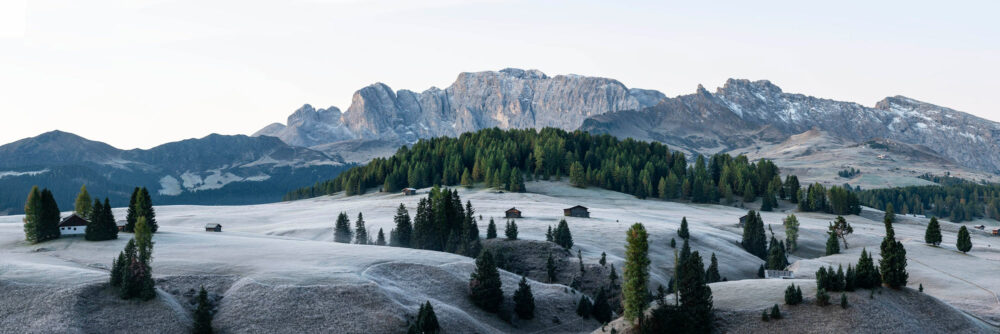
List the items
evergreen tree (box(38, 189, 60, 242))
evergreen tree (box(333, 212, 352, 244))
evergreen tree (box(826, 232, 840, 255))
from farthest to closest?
evergreen tree (box(826, 232, 840, 255)) → evergreen tree (box(333, 212, 352, 244)) → evergreen tree (box(38, 189, 60, 242))

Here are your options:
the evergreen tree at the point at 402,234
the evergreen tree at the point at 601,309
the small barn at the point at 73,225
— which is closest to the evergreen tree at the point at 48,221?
the small barn at the point at 73,225

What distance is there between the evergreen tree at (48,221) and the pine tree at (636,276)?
249ft

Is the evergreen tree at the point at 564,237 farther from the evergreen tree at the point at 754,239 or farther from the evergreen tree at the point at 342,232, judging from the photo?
the evergreen tree at the point at 754,239

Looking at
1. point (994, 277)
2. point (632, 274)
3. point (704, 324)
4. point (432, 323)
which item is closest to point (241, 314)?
point (432, 323)

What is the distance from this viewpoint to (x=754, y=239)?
135625 mm

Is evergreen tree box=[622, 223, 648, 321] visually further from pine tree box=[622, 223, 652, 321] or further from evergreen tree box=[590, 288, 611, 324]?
evergreen tree box=[590, 288, 611, 324]

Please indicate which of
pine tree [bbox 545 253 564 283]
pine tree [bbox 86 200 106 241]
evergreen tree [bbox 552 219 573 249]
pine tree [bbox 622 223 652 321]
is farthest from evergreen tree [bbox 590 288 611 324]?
pine tree [bbox 86 200 106 241]

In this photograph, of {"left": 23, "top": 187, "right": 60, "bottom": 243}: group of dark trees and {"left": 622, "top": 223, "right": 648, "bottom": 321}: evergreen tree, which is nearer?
{"left": 622, "top": 223, "right": 648, "bottom": 321}: evergreen tree

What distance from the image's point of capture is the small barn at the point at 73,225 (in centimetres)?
9964

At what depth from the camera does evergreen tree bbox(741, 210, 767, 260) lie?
13425 centimetres

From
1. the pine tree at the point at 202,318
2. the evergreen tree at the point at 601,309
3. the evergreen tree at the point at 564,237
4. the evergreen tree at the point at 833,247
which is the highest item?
the evergreen tree at the point at 564,237

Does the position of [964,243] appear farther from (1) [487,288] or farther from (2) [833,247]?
(1) [487,288]

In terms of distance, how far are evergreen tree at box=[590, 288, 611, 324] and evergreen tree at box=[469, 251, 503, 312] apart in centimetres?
1152

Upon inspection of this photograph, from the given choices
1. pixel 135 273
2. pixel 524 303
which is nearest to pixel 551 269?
Result: pixel 524 303
